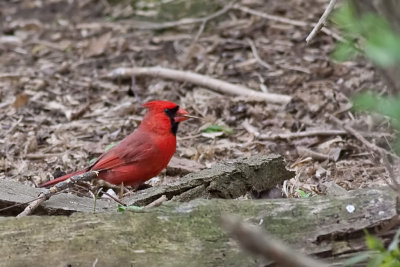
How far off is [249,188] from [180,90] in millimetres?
2915

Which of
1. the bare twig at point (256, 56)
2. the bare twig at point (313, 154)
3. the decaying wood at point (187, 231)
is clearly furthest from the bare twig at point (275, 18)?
the decaying wood at point (187, 231)

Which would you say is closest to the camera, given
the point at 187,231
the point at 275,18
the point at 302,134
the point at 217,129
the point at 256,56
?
the point at 187,231

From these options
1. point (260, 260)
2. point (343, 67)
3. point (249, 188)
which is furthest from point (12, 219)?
point (343, 67)

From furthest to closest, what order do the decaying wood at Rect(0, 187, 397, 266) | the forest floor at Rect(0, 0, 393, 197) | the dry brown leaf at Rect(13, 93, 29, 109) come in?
the dry brown leaf at Rect(13, 93, 29, 109) < the forest floor at Rect(0, 0, 393, 197) < the decaying wood at Rect(0, 187, 397, 266)

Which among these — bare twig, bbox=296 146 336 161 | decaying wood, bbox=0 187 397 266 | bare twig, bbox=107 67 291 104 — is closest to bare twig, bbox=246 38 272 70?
bare twig, bbox=107 67 291 104

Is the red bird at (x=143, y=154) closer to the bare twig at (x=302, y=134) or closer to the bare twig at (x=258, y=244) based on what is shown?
the bare twig at (x=302, y=134)

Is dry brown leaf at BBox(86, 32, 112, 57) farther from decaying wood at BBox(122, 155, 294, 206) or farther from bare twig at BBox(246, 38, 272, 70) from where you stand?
decaying wood at BBox(122, 155, 294, 206)

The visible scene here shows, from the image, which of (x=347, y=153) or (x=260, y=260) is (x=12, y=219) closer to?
(x=260, y=260)

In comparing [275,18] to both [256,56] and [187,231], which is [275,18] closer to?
[256,56]

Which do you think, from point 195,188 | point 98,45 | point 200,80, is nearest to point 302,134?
point 200,80

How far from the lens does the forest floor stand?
188 inches

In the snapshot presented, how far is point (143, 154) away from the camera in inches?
173

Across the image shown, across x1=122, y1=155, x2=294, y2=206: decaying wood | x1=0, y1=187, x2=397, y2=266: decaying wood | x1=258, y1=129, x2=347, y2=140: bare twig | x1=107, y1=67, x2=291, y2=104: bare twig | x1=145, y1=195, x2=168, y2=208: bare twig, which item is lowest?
x1=258, y1=129, x2=347, y2=140: bare twig

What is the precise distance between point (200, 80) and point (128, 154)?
1.85 metres
